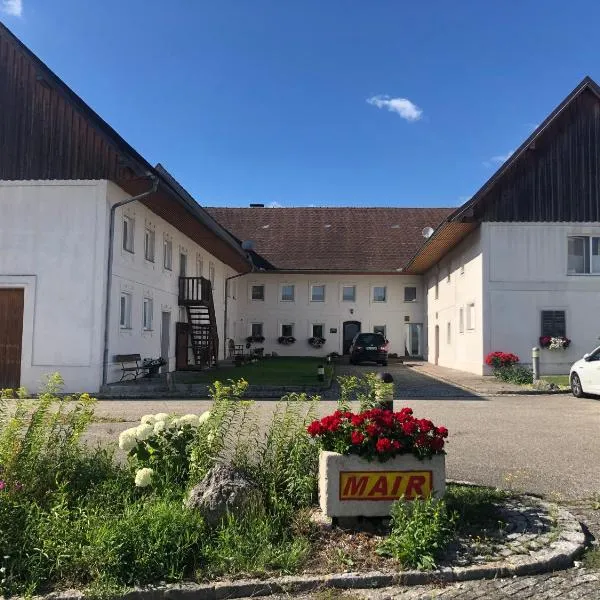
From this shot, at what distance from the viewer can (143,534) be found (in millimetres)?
4484

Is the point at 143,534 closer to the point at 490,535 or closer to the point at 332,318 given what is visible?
the point at 490,535

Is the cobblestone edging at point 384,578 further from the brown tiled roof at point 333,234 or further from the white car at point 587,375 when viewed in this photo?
the brown tiled roof at point 333,234

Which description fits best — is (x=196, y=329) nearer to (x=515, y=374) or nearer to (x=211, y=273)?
(x=211, y=273)

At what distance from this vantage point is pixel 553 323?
2373 cm

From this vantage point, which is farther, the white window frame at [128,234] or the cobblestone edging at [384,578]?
the white window frame at [128,234]

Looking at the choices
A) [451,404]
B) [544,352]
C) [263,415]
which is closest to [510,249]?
[544,352]

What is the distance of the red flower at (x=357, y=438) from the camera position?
16.5 ft

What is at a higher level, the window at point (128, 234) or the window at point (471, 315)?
the window at point (128, 234)

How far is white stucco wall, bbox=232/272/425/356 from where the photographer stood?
4075cm

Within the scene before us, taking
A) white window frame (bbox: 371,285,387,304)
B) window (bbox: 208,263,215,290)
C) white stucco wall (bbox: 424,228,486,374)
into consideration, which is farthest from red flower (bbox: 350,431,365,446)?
white window frame (bbox: 371,285,387,304)

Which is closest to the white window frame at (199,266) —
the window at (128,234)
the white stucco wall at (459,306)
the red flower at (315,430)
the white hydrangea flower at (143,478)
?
the window at (128,234)

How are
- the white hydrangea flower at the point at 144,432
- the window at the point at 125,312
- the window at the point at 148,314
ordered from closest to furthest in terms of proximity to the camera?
the white hydrangea flower at the point at 144,432 → the window at the point at 125,312 → the window at the point at 148,314

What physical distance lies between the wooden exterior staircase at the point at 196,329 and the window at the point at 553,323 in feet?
44.0

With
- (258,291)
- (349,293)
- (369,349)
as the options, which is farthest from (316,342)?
(369,349)
